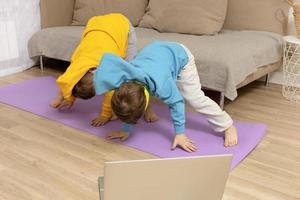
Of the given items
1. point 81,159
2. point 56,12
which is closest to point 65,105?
point 81,159

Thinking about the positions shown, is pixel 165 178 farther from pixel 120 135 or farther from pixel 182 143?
pixel 120 135

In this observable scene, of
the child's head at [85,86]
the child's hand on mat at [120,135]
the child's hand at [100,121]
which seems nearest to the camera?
the child's head at [85,86]

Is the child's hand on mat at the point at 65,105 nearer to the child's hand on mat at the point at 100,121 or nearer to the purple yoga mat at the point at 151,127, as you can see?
the purple yoga mat at the point at 151,127

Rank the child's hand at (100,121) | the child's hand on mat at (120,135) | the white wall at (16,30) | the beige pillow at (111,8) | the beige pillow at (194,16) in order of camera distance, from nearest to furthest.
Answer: the child's hand on mat at (120,135) < the child's hand at (100,121) < the beige pillow at (194,16) < the white wall at (16,30) < the beige pillow at (111,8)

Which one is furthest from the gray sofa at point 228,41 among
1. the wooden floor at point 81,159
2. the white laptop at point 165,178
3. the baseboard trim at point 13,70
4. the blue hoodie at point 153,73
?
the white laptop at point 165,178

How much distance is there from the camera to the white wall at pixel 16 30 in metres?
2.70

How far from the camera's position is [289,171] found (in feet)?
4.91

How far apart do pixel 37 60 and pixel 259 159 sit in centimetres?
211

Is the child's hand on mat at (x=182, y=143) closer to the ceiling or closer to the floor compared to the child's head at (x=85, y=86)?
closer to the floor

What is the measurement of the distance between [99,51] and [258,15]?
139cm

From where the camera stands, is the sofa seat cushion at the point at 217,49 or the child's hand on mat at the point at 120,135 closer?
the child's hand on mat at the point at 120,135

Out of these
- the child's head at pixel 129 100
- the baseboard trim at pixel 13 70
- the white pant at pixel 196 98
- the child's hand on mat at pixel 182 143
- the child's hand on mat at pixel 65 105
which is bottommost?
the baseboard trim at pixel 13 70

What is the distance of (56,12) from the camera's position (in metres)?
3.02

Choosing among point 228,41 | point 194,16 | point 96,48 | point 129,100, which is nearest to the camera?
point 129,100
